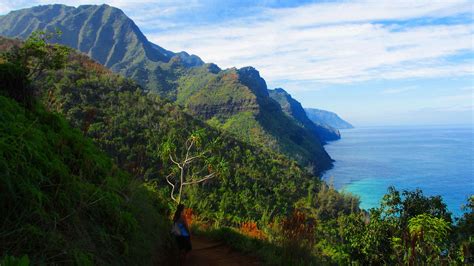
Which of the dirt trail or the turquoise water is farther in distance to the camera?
the turquoise water

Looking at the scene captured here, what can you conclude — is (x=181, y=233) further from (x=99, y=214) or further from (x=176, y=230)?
(x=99, y=214)

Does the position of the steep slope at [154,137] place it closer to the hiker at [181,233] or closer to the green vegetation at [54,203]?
the hiker at [181,233]

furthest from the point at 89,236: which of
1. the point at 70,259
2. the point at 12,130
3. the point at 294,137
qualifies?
the point at 294,137

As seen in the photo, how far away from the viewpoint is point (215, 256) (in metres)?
6.83

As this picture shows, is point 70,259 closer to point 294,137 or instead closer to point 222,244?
point 222,244

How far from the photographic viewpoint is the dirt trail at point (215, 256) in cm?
633

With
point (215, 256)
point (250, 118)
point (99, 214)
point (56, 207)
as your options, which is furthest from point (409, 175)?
point (56, 207)

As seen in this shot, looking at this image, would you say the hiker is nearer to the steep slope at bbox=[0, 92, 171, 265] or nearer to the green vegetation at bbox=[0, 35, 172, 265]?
the green vegetation at bbox=[0, 35, 172, 265]

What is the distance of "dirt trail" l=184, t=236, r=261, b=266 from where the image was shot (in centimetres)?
633

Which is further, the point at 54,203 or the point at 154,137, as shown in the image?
the point at 154,137

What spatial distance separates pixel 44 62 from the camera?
1644 centimetres

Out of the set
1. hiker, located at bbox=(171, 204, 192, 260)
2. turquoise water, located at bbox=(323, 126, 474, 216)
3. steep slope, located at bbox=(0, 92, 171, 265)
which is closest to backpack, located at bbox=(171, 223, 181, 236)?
hiker, located at bbox=(171, 204, 192, 260)

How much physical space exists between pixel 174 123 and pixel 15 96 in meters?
54.1

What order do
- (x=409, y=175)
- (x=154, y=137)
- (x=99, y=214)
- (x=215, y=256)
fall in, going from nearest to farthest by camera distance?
(x=99, y=214), (x=215, y=256), (x=154, y=137), (x=409, y=175)
